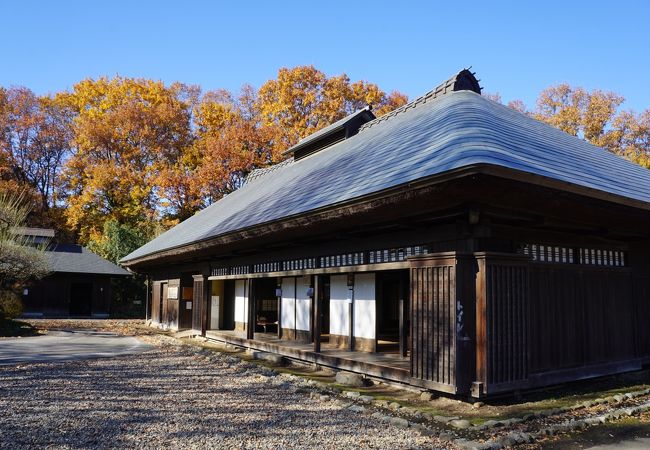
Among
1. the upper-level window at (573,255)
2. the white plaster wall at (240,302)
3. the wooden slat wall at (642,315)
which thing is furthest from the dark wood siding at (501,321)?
the white plaster wall at (240,302)

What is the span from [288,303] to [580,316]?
25.0ft

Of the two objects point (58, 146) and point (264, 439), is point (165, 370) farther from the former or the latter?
point (58, 146)

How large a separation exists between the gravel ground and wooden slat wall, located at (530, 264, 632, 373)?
3275 mm

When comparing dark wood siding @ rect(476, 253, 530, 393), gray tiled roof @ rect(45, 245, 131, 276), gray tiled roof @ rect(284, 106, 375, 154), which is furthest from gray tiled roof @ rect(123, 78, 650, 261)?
gray tiled roof @ rect(45, 245, 131, 276)

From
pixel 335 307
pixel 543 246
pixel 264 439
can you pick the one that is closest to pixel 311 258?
pixel 335 307

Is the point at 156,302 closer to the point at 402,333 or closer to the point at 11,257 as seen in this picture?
the point at 11,257

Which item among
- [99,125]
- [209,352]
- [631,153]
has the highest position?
[99,125]

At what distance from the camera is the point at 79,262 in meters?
Result: 29.0

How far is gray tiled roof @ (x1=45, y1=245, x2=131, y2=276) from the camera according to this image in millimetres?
27984

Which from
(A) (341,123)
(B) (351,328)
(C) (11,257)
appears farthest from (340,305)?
(C) (11,257)

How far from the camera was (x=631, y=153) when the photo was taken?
29438 mm

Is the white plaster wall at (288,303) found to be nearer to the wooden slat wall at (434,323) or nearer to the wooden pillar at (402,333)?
the wooden pillar at (402,333)

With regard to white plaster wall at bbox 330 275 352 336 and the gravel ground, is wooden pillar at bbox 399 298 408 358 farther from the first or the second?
the gravel ground

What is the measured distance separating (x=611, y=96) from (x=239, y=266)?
27.4 m
